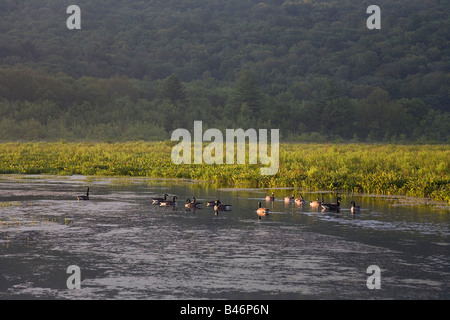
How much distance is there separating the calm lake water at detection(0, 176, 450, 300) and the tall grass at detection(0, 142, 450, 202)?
3.27 metres

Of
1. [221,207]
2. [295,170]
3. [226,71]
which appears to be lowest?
[221,207]

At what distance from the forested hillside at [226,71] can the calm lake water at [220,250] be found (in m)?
54.0

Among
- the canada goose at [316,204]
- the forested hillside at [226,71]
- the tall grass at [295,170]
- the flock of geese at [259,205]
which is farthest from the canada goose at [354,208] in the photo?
the forested hillside at [226,71]

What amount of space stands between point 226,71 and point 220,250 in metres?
145

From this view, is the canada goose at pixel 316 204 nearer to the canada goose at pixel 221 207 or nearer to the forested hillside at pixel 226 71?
the canada goose at pixel 221 207

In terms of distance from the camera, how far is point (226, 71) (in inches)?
6260

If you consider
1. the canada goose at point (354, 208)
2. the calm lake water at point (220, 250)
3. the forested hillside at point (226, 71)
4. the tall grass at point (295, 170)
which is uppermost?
the forested hillside at point (226, 71)

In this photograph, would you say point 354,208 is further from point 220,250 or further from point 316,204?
point 220,250

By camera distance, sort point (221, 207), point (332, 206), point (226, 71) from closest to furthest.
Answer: point (332, 206)
point (221, 207)
point (226, 71)

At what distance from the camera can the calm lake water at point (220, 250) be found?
12.5 metres

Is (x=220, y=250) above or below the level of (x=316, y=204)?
below

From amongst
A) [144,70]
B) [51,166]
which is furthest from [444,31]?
[51,166]

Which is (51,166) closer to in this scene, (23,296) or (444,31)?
(23,296)

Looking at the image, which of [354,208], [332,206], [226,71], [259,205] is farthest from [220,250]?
[226,71]
